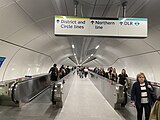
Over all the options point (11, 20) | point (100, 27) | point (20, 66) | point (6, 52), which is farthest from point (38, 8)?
point (20, 66)

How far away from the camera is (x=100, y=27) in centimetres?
691

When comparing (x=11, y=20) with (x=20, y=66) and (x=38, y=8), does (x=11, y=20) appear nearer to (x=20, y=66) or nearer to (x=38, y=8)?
(x=38, y=8)

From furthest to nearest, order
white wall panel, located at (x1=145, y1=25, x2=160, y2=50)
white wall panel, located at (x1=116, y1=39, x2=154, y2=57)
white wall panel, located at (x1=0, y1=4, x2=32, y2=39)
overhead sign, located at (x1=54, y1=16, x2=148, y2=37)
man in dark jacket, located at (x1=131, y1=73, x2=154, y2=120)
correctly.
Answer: white wall panel, located at (x1=116, y1=39, x2=154, y2=57) → white wall panel, located at (x1=145, y1=25, x2=160, y2=50) → overhead sign, located at (x1=54, y1=16, x2=148, y2=37) → man in dark jacket, located at (x1=131, y1=73, x2=154, y2=120) → white wall panel, located at (x1=0, y1=4, x2=32, y2=39)

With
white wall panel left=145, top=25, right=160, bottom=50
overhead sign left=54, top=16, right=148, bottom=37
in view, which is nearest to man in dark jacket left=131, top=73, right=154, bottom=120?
overhead sign left=54, top=16, right=148, bottom=37

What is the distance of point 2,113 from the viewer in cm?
811

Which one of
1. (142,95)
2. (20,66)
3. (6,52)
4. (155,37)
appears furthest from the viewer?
(20,66)

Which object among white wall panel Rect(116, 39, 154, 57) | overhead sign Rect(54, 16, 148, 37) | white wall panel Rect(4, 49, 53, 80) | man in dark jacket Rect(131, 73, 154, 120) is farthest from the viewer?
white wall panel Rect(4, 49, 53, 80)

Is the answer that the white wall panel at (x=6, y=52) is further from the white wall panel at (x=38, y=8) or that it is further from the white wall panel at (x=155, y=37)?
the white wall panel at (x=155, y=37)

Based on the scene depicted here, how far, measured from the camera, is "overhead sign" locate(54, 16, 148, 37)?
6875mm

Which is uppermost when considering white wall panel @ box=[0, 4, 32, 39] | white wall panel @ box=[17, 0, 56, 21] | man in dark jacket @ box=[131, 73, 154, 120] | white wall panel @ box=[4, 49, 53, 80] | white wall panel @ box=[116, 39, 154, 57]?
white wall panel @ box=[17, 0, 56, 21]

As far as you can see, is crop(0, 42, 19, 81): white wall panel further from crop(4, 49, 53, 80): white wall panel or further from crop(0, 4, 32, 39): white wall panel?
crop(0, 4, 32, 39): white wall panel

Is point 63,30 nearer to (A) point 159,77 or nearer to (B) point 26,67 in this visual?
(A) point 159,77

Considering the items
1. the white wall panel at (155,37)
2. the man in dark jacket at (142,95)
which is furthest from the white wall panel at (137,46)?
the man in dark jacket at (142,95)

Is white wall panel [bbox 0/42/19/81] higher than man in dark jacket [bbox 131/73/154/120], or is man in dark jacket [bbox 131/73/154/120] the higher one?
white wall panel [bbox 0/42/19/81]
